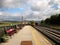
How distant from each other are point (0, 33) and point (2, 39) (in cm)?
85

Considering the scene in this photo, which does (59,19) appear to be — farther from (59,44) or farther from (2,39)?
(59,44)

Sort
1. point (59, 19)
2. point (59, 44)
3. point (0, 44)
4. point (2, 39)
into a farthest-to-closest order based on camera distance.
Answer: point (59, 19) < point (2, 39) < point (0, 44) < point (59, 44)

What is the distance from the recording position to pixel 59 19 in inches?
4624

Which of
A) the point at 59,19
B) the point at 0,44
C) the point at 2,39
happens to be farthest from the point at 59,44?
the point at 59,19

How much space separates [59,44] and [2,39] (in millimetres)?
11252

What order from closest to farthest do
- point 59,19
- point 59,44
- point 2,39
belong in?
point 59,44 < point 2,39 < point 59,19

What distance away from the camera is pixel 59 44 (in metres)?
11.4

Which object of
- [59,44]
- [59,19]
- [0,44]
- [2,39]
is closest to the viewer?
[59,44]

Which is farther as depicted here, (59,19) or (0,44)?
(59,19)

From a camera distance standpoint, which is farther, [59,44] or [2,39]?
[2,39]

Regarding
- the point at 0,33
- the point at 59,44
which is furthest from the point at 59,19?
the point at 59,44

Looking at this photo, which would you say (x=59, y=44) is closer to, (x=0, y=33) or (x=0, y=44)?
(x=0, y=44)

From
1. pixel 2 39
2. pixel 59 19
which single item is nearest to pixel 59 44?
pixel 2 39

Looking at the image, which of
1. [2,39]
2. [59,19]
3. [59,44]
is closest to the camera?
[59,44]
